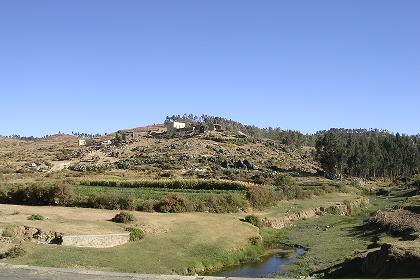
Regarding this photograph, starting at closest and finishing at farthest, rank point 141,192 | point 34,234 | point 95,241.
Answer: point 95,241 → point 34,234 → point 141,192

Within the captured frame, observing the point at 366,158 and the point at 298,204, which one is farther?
the point at 366,158

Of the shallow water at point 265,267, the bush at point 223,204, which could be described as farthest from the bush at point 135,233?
the bush at point 223,204

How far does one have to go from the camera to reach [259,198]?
68.6 meters

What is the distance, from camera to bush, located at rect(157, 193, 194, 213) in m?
57.2

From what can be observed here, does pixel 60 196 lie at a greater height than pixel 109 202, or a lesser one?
greater

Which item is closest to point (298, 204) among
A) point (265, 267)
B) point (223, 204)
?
point (223, 204)

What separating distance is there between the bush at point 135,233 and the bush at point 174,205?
621 inches

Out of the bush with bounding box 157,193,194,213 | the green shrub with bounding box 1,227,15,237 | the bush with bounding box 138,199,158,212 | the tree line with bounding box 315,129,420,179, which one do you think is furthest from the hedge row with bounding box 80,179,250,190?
the tree line with bounding box 315,129,420,179

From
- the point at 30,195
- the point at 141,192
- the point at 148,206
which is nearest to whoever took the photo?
the point at 148,206

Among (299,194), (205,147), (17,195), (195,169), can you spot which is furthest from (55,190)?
(205,147)

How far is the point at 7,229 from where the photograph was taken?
119ft

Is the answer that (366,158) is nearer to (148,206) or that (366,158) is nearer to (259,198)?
(259,198)

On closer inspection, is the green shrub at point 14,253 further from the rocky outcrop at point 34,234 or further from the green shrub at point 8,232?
the rocky outcrop at point 34,234

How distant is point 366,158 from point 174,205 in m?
105
